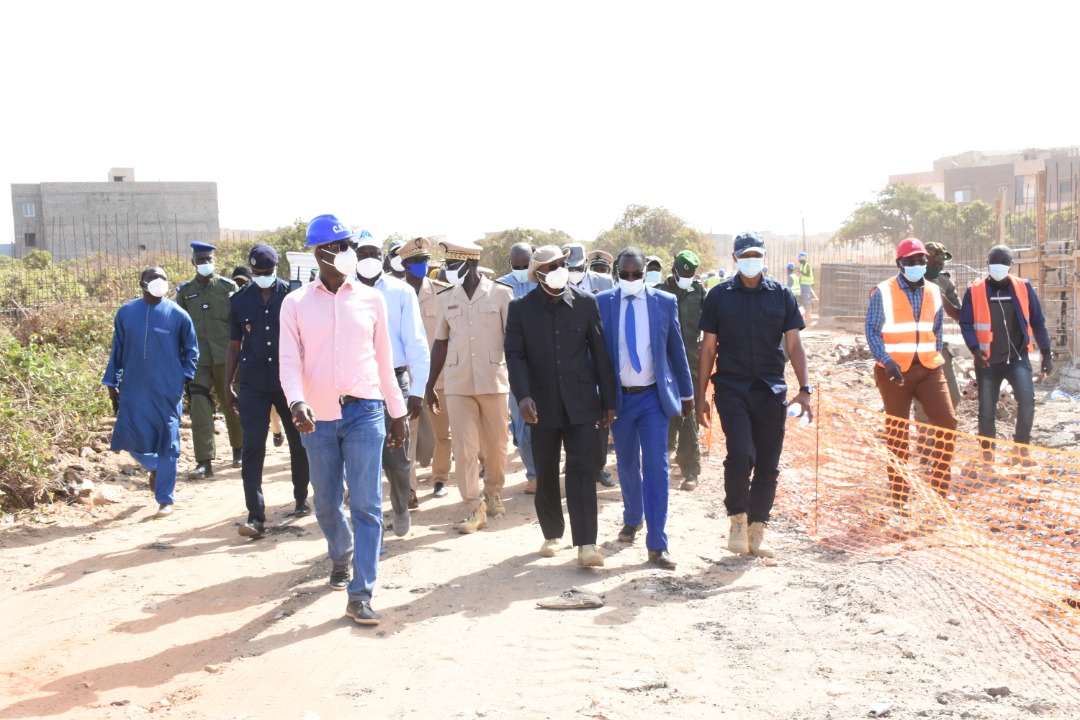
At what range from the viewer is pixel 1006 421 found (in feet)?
40.1

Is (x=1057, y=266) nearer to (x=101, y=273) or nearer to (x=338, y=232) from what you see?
(x=338, y=232)

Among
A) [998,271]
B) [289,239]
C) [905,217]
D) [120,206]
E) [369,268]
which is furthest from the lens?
[905,217]

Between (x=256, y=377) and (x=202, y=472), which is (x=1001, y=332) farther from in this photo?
(x=202, y=472)

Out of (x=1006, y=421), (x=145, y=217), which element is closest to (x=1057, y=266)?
(x=1006, y=421)

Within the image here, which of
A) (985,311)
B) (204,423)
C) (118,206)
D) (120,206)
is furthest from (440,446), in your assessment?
(120,206)

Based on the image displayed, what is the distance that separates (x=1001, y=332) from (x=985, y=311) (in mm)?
229

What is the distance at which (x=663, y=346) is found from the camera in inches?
263

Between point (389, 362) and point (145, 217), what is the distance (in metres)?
46.2

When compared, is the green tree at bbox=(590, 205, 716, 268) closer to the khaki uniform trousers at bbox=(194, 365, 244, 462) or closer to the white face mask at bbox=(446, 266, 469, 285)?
the khaki uniform trousers at bbox=(194, 365, 244, 462)

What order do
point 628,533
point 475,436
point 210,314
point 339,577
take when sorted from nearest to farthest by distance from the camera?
1. point 339,577
2. point 628,533
3. point 475,436
4. point 210,314

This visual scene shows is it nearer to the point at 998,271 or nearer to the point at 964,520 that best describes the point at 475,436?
the point at 964,520

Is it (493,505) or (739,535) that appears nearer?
(739,535)

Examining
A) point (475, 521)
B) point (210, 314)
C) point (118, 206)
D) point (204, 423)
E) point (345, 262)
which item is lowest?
point (475, 521)

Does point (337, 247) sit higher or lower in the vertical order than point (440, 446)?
higher
